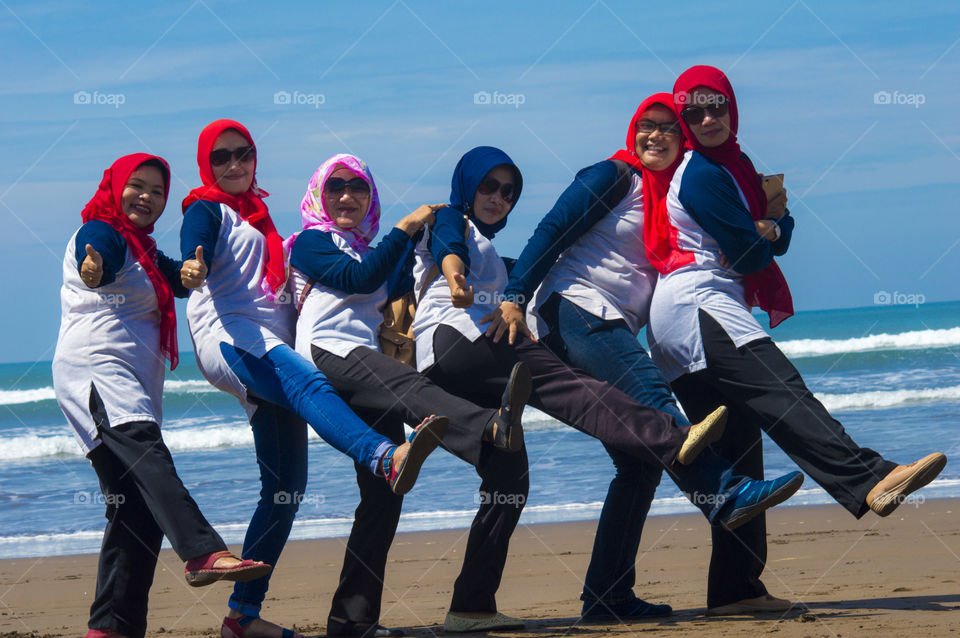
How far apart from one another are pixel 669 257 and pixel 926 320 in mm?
43695

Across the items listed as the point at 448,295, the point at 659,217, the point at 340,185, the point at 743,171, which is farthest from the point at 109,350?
the point at 743,171

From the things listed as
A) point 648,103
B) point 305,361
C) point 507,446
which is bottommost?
point 507,446

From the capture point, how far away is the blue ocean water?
924 centimetres

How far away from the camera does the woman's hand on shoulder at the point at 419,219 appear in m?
4.49

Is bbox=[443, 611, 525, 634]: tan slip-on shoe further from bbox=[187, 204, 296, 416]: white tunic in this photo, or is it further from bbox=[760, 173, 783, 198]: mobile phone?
bbox=[760, 173, 783, 198]: mobile phone

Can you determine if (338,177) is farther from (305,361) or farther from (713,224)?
(713,224)

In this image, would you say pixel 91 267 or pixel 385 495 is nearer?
pixel 91 267

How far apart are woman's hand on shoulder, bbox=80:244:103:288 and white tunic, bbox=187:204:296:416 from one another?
46 cm

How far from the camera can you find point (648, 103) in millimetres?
4543

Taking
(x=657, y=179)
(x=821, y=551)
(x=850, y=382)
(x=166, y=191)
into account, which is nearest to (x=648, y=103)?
(x=657, y=179)

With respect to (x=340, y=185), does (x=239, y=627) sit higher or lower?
lower

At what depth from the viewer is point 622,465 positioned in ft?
15.5

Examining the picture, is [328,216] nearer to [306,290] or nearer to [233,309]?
[306,290]

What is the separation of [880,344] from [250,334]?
26.7 metres
